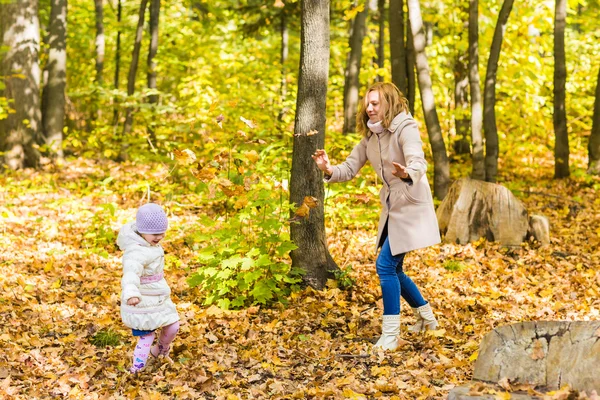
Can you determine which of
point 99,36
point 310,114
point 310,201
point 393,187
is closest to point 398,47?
point 310,114

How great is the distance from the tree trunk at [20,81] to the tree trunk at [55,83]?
0.44 metres

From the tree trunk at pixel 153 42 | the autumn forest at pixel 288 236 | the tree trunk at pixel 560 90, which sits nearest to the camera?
the autumn forest at pixel 288 236

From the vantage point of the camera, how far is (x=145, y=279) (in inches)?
180

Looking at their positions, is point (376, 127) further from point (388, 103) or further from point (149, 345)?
point (149, 345)

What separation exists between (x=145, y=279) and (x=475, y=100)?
7951 mm

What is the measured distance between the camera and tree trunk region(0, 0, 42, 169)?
13.0m

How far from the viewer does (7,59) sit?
13062 mm

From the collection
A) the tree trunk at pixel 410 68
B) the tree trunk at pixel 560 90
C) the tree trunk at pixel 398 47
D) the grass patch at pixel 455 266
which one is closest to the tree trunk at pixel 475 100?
the tree trunk at pixel 410 68

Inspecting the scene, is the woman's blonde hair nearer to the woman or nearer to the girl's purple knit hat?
the woman

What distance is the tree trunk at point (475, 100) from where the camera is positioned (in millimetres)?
11031

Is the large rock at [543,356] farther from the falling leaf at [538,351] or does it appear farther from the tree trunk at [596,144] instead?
the tree trunk at [596,144]

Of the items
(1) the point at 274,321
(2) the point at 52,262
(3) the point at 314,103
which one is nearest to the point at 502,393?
(1) the point at 274,321

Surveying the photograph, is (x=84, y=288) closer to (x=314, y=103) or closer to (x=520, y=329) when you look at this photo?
(x=314, y=103)

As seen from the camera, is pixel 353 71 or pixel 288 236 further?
pixel 353 71
